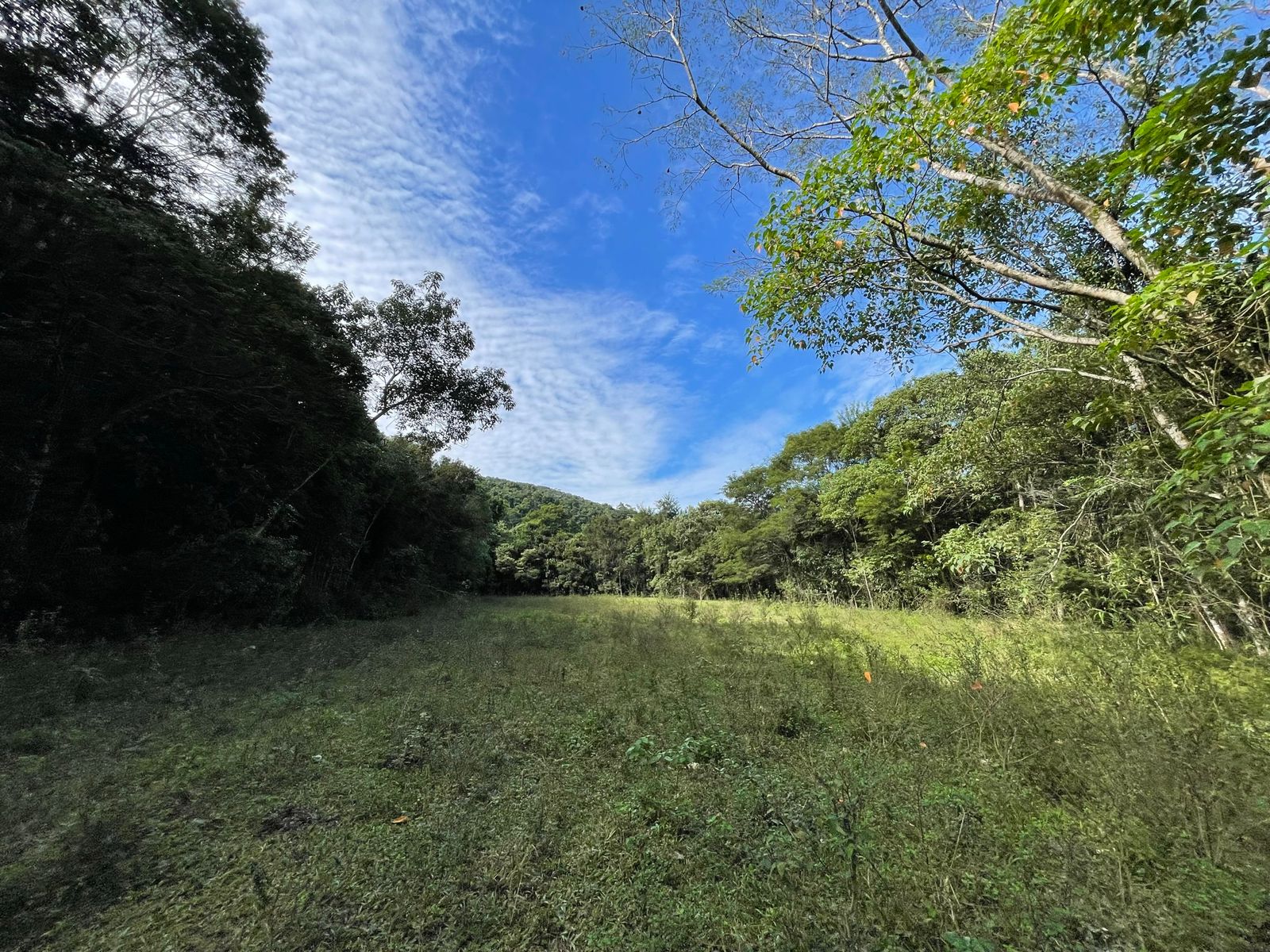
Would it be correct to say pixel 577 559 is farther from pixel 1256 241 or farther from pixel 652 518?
pixel 1256 241

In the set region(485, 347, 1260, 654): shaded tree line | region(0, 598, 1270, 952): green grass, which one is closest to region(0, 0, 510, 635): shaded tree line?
region(0, 598, 1270, 952): green grass

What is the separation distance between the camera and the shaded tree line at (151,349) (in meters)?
6.09

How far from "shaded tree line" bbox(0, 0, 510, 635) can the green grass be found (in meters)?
3.94

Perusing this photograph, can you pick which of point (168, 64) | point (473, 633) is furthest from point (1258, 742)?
point (168, 64)

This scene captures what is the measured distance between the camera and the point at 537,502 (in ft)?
167

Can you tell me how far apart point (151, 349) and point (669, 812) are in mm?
9490

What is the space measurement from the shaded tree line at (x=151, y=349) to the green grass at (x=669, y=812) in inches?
155

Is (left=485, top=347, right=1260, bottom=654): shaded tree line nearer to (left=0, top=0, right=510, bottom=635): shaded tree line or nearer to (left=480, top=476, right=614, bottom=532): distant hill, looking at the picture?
(left=480, top=476, right=614, bottom=532): distant hill

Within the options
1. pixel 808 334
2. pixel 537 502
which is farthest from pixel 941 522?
pixel 537 502

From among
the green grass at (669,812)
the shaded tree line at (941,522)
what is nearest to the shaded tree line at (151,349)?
the green grass at (669,812)

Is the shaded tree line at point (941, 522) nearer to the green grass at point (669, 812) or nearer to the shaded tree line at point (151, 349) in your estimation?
the green grass at point (669, 812)

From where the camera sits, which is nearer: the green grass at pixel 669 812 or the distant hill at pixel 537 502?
the green grass at pixel 669 812

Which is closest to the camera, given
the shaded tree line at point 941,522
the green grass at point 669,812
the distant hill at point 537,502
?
the green grass at point 669,812

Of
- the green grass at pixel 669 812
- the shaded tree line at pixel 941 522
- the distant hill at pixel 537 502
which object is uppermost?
the distant hill at pixel 537 502
